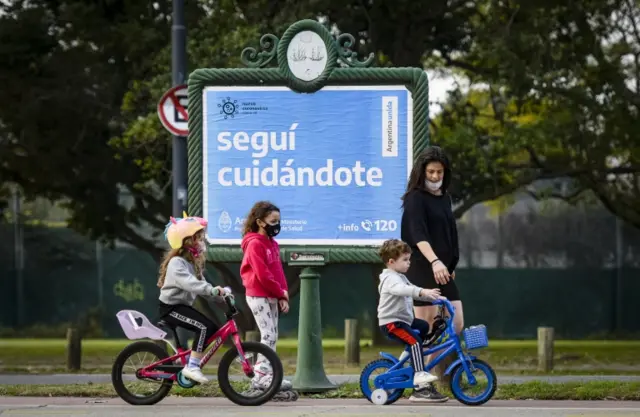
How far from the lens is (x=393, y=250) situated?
11.4 metres

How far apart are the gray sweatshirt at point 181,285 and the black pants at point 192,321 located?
63mm

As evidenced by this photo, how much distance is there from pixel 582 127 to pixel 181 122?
11.2 m

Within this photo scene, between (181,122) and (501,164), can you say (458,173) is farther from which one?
(181,122)

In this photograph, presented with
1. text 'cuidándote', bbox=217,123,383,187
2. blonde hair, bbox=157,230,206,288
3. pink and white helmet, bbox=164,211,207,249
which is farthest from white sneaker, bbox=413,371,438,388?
text 'cuidándote', bbox=217,123,383,187

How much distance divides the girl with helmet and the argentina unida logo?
6.45 ft

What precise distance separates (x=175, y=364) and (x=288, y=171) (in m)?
2.53

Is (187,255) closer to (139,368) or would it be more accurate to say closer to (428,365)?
(139,368)

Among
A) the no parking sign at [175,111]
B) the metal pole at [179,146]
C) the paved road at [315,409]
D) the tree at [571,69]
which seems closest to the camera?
the paved road at [315,409]

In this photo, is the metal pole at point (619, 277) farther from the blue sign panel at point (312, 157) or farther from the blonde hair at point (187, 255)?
the blonde hair at point (187, 255)

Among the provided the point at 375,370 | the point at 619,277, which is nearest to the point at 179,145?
the point at 375,370

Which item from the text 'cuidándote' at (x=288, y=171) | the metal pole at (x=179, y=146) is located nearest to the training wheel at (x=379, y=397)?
the text 'cuidándote' at (x=288, y=171)

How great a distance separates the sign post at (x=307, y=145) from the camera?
531 inches

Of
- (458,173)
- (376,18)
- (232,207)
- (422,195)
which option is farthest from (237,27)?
(422,195)

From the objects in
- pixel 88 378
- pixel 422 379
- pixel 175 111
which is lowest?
pixel 88 378
